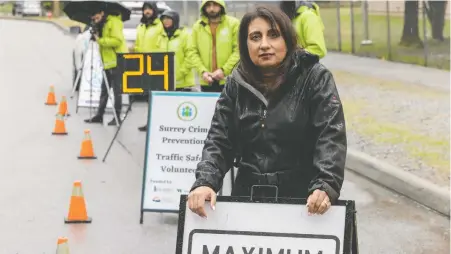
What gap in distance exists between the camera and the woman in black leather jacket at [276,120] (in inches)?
154

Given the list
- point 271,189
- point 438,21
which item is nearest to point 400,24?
point 438,21

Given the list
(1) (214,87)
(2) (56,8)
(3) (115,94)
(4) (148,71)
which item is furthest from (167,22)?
(2) (56,8)

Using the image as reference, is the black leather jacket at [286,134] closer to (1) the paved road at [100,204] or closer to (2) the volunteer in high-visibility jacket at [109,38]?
(1) the paved road at [100,204]

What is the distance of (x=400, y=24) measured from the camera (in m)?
25.3

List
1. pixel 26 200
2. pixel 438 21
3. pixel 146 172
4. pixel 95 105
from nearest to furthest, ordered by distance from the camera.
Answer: pixel 146 172, pixel 26 200, pixel 95 105, pixel 438 21

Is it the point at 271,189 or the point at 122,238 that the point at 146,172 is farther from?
the point at 271,189

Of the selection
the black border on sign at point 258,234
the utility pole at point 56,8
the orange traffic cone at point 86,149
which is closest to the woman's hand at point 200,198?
the black border on sign at point 258,234

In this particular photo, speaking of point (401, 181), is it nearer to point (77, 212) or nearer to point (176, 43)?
point (77, 212)

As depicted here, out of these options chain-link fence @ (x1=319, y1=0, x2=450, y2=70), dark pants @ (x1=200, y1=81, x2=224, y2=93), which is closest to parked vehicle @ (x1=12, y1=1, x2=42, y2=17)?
chain-link fence @ (x1=319, y1=0, x2=450, y2=70)

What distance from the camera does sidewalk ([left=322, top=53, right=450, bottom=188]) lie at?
34.8ft

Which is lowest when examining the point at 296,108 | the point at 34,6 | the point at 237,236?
the point at 237,236

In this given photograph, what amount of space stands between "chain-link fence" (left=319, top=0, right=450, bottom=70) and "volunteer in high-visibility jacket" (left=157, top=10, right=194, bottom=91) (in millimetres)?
10370

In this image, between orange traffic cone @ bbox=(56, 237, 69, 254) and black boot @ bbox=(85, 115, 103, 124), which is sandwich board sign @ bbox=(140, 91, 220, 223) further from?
black boot @ bbox=(85, 115, 103, 124)

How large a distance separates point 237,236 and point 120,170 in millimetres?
7071
